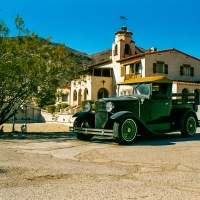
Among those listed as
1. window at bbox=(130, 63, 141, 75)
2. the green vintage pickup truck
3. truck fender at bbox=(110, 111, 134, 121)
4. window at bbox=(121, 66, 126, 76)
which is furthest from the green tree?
window at bbox=(121, 66, 126, 76)

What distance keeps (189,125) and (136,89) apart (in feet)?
8.34

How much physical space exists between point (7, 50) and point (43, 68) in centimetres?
160

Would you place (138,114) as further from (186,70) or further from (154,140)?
(186,70)

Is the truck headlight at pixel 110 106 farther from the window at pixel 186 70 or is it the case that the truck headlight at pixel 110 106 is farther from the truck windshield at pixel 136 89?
the window at pixel 186 70

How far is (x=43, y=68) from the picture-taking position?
12.0 metres

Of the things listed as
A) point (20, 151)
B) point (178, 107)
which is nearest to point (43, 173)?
point (20, 151)

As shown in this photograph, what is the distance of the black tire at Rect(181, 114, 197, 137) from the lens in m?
10.8

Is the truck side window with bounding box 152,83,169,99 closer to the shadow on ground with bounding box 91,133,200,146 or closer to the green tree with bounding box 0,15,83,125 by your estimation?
the shadow on ground with bounding box 91,133,200,146

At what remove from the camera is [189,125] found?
Answer: 11.1 meters

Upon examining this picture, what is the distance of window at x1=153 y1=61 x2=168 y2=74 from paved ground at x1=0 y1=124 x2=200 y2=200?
29.0m

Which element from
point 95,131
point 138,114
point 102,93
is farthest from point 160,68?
point 95,131

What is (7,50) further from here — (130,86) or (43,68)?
(130,86)

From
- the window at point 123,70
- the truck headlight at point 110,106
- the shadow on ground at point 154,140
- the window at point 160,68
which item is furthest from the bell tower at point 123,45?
the truck headlight at point 110,106

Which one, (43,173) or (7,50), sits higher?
(7,50)
